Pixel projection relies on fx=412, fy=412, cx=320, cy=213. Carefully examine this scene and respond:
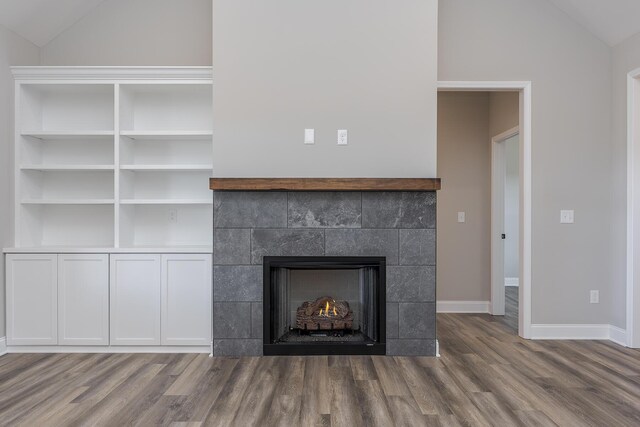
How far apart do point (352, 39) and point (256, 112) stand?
0.95m

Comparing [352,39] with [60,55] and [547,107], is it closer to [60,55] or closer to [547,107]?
[547,107]

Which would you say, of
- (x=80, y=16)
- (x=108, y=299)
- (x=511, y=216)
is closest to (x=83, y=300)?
(x=108, y=299)

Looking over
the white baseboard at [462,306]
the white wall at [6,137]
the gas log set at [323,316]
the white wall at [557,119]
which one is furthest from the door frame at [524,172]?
the white wall at [6,137]

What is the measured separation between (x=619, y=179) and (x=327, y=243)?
2625mm

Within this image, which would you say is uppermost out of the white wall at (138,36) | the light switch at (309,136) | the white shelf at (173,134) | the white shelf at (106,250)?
the white wall at (138,36)

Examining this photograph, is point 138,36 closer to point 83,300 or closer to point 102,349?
point 83,300

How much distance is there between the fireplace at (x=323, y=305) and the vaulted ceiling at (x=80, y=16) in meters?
2.75

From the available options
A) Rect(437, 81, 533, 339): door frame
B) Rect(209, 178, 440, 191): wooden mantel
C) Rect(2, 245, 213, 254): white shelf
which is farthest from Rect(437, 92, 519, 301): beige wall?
Rect(2, 245, 213, 254): white shelf

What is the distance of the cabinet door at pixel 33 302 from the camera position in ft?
10.8

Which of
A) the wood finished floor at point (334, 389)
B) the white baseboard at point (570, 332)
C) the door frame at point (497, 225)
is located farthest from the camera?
the door frame at point (497, 225)

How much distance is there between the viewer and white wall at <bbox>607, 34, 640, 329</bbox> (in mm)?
3520

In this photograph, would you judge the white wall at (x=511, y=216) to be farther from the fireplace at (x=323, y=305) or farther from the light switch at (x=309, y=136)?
the light switch at (x=309, y=136)

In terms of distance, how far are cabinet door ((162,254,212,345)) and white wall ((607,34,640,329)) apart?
348 cm

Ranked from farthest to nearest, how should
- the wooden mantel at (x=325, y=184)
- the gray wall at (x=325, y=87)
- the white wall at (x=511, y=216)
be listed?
the white wall at (x=511, y=216) → the gray wall at (x=325, y=87) → the wooden mantel at (x=325, y=184)
